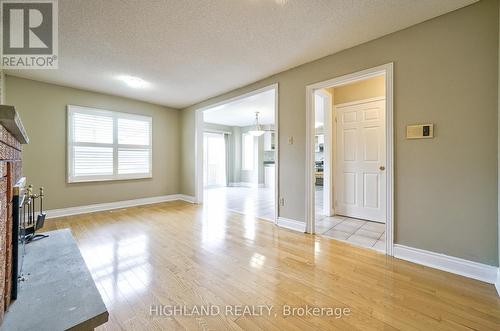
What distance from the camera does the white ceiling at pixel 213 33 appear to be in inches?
77.4

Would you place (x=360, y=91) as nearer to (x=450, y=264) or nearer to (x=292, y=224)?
(x=292, y=224)

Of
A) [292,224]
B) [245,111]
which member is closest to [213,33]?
[292,224]

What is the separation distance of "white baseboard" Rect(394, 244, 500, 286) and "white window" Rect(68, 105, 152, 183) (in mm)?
5200

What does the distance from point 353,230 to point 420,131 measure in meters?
1.72

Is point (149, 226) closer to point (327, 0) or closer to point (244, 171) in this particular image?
point (327, 0)

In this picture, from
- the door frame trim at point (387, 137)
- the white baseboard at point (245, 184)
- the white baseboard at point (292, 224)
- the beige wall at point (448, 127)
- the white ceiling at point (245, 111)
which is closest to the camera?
the beige wall at point (448, 127)

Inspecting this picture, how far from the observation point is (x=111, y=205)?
4633 millimetres

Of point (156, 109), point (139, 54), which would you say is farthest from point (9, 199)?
point (156, 109)

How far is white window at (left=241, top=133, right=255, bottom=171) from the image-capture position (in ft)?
29.5

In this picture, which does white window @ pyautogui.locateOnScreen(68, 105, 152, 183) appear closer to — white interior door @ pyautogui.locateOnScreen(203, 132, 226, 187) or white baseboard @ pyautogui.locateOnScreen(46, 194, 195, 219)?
white baseboard @ pyautogui.locateOnScreen(46, 194, 195, 219)

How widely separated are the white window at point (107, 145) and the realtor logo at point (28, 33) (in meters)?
1.29

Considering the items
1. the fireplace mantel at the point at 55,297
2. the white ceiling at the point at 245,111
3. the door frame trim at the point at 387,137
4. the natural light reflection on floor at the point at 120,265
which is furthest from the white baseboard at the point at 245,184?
the fireplace mantel at the point at 55,297

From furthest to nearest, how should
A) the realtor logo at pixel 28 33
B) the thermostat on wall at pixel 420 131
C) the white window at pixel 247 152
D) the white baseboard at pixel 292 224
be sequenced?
the white window at pixel 247 152 → the white baseboard at pixel 292 224 → the thermostat on wall at pixel 420 131 → the realtor logo at pixel 28 33

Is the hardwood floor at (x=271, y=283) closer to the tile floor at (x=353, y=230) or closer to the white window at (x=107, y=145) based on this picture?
the tile floor at (x=353, y=230)
